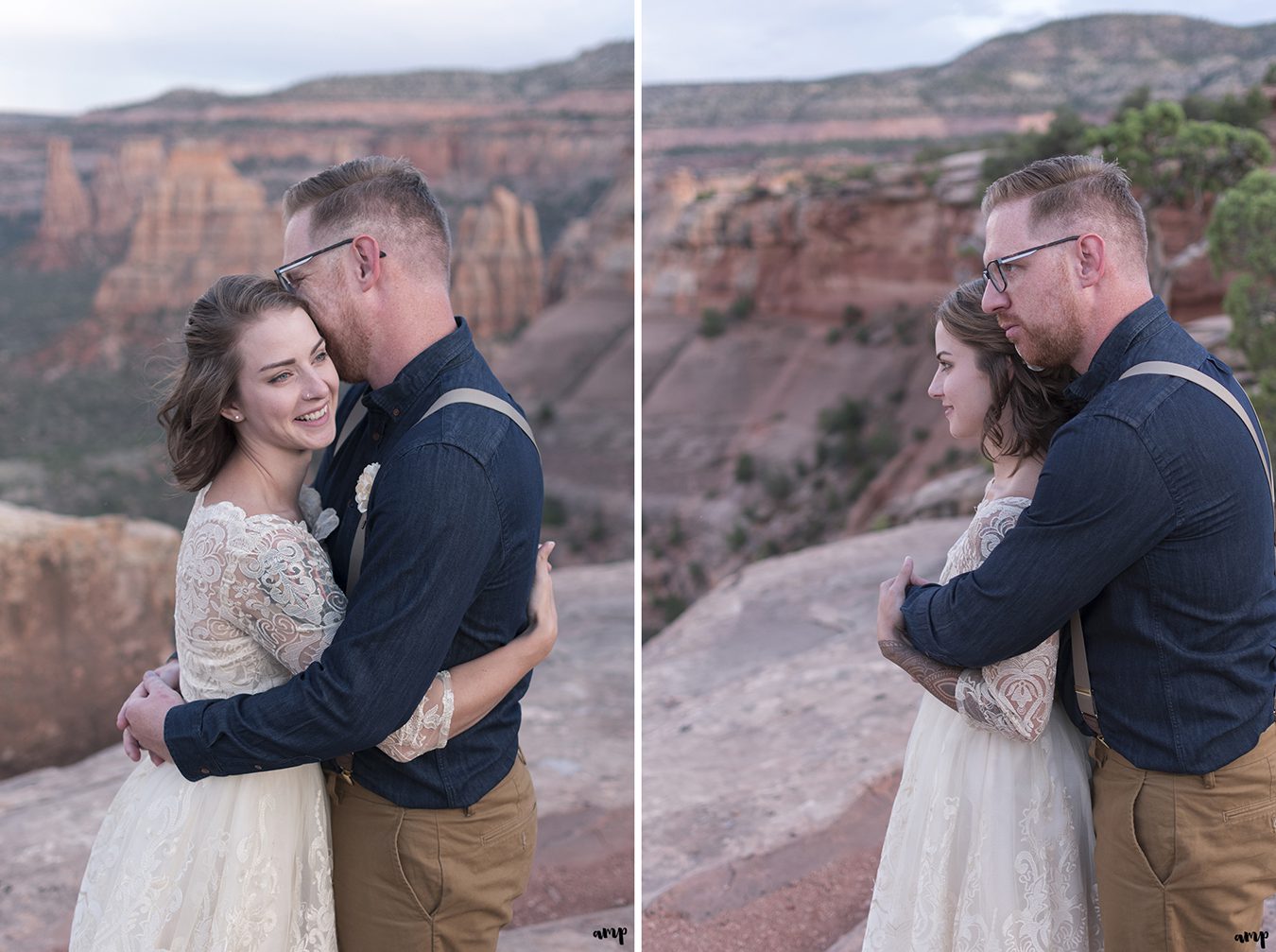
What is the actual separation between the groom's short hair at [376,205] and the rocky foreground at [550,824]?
323cm

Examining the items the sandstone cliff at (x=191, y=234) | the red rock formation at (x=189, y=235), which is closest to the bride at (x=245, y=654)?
the red rock formation at (x=189, y=235)

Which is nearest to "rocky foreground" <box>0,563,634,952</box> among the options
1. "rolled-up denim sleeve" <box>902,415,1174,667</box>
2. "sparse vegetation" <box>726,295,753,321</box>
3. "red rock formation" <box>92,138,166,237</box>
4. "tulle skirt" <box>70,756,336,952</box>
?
"tulle skirt" <box>70,756,336,952</box>

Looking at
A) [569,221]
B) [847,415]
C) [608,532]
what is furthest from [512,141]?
[847,415]

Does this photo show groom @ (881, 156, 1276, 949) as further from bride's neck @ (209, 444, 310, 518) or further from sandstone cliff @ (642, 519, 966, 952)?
sandstone cliff @ (642, 519, 966, 952)

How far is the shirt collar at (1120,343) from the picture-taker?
2.21m

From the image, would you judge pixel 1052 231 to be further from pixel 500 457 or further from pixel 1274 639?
pixel 500 457

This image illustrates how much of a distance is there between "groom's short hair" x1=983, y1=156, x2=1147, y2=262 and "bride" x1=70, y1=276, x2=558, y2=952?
1.28 metres

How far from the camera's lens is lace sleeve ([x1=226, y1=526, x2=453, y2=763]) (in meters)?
2.05

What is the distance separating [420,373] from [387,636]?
571 mm

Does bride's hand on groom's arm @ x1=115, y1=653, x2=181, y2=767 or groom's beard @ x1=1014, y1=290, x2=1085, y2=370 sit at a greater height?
groom's beard @ x1=1014, y1=290, x2=1085, y2=370

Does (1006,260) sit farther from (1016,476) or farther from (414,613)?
(414,613)

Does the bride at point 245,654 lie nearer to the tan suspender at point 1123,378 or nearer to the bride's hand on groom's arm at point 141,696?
the bride's hand on groom's arm at point 141,696

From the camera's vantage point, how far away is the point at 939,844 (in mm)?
2361

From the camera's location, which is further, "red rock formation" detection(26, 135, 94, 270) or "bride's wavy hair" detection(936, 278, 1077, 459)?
"red rock formation" detection(26, 135, 94, 270)
